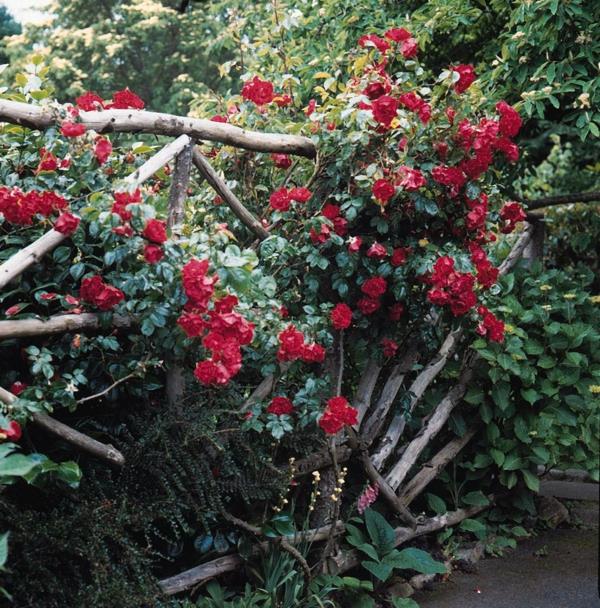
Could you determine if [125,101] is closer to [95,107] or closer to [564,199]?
[95,107]

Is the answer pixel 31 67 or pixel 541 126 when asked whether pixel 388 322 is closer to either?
pixel 31 67

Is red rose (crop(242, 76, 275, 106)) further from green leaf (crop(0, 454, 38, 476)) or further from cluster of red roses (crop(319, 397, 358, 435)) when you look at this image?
green leaf (crop(0, 454, 38, 476))

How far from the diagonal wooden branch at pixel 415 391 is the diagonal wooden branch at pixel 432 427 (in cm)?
8

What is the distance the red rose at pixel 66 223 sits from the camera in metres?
2.60

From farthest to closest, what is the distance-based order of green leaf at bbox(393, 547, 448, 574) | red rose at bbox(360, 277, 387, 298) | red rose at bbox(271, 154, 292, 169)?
red rose at bbox(271, 154, 292, 169) < green leaf at bbox(393, 547, 448, 574) < red rose at bbox(360, 277, 387, 298)

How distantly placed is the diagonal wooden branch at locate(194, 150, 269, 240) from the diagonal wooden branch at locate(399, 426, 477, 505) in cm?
154

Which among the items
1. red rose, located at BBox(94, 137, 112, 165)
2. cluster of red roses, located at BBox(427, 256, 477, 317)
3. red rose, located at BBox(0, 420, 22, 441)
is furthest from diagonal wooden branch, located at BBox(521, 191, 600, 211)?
red rose, located at BBox(0, 420, 22, 441)

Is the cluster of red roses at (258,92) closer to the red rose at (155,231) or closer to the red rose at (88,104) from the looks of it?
the red rose at (88,104)

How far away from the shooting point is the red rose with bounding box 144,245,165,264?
2619 mm

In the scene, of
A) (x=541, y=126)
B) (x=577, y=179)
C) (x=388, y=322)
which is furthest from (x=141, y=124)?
(x=577, y=179)

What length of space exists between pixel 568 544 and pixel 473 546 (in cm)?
57

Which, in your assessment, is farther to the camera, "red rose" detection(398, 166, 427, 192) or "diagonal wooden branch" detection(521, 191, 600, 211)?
"diagonal wooden branch" detection(521, 191, 600, 211)

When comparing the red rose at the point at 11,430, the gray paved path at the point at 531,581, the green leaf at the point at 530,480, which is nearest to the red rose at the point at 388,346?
the gray paved path at the point at 531,581

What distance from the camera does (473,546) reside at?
14.1 ft
